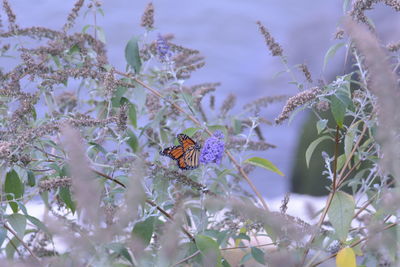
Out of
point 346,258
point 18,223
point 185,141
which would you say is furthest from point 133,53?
point 346,258

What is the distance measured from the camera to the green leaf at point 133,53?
2340mm

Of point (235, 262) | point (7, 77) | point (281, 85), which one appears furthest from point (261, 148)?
point (281, 85)

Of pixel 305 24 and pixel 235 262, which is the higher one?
pixel 305 24

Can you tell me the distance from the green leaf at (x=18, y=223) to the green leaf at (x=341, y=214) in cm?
89

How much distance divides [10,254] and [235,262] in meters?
0.89

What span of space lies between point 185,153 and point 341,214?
508mm

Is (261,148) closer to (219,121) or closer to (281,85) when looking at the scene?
(219,121)

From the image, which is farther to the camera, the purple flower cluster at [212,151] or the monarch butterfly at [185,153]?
the monarch butterfly at [185,153]

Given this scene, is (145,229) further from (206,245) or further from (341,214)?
(341,214)

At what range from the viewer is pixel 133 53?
2346 millimetres

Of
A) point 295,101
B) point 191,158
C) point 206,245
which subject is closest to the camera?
point 295,101

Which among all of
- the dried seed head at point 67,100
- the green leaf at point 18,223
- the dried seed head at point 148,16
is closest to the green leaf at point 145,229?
the green leaf at point 18,223

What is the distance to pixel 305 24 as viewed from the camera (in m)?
9.62

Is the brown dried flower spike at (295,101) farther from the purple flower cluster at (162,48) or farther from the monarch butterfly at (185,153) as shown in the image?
the purple flower cluster at (162,48)
